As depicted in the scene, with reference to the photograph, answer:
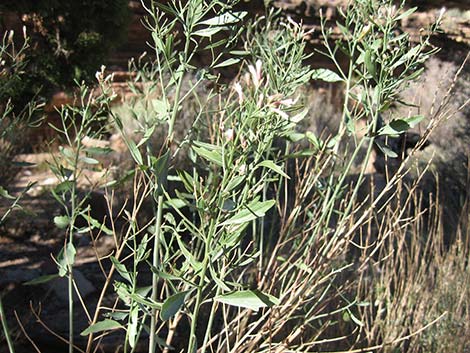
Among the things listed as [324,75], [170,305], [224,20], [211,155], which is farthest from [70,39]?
[170,305]

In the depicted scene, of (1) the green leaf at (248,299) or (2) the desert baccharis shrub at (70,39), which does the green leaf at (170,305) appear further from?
(2) the desert baccharis shrub at (70,39)

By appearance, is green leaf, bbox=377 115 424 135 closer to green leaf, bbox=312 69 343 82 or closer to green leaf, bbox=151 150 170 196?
green leaf, bbox=312 69 343 82

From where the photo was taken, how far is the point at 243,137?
1.32 m

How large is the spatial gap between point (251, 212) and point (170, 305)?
8.5 inches

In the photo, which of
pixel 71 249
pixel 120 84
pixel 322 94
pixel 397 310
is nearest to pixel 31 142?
pixel 120 84

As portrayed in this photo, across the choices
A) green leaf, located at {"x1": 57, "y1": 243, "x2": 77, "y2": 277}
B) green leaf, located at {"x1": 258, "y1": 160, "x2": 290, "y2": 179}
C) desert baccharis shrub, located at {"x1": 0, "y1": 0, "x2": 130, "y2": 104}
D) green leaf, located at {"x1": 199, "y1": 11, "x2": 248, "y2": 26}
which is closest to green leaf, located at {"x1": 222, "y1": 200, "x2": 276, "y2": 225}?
green leaf, located at {"x1": 258, "y1": 160, "x2": 290, "y2": 179}

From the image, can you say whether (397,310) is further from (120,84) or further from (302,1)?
(302,1)

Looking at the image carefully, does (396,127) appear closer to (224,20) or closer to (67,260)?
(224,20)

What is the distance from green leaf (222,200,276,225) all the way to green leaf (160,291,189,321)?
15 centimetres

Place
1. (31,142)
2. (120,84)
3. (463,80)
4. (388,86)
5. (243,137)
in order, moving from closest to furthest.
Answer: (243,137)
(388,86)
(463,80)
(31,142)
(120,84)

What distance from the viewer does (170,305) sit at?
1.21m

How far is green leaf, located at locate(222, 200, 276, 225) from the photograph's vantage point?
1227 millimetres

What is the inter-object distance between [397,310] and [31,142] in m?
5.82

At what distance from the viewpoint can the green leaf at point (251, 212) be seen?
1227 millimetres
